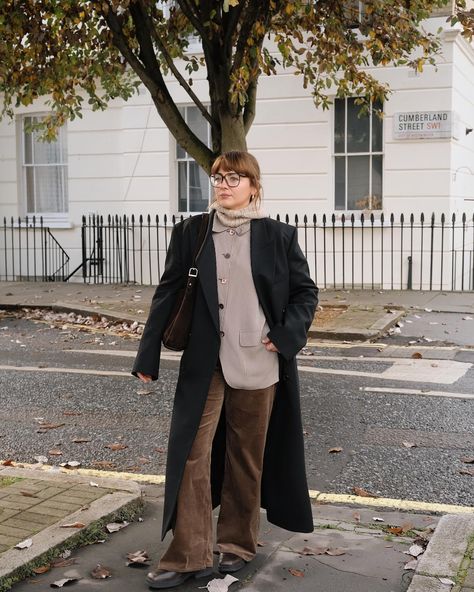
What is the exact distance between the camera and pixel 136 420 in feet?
22.1

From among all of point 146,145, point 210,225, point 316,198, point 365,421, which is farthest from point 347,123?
point 210,225

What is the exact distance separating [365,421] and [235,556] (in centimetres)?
293

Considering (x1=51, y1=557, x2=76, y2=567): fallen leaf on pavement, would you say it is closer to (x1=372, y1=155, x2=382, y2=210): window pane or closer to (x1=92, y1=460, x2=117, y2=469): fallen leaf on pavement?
(x1=92, y1=460, x2=117, y2=469): fallen leaf on pavement

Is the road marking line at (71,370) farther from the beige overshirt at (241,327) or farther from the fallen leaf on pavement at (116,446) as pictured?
the beige overshirt at (241,327)

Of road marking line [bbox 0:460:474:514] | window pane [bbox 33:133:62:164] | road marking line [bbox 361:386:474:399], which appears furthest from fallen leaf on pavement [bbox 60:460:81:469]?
window pane [bbox 33:133:62:164]

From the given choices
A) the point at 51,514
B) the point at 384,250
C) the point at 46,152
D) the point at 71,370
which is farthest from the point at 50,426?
the point at 46,152

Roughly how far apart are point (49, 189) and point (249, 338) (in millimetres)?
15810

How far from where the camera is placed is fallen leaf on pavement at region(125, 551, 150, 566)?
12.9 ft

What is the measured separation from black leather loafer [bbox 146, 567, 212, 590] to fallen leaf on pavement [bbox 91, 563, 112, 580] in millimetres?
200

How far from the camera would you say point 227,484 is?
12.8 feet

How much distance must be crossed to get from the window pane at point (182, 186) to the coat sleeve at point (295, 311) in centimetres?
1328

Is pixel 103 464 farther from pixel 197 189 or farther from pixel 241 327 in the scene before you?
pixel 197 189

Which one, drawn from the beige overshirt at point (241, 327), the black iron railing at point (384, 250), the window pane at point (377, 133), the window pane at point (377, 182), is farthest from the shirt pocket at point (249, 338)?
the window pane at point (377, 133)

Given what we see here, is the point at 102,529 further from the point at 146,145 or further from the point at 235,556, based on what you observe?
the point at 146,145
